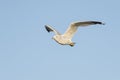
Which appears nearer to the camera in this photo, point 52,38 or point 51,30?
point 52,38

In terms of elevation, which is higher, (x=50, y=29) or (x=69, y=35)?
(x=50, y=29)

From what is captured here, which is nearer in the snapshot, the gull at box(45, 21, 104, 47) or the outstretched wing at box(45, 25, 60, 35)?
the gull at box(45, 21, 104, 47)

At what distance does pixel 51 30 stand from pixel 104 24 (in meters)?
6.82

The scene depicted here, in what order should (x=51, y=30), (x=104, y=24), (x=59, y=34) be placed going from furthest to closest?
(x=51, y=30), (x=59, y=34), (x=104, y=24)

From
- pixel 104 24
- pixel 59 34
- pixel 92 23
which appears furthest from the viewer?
pixel 59 34

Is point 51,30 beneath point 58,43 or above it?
above

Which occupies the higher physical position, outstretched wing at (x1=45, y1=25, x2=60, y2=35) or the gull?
outstretched wing at (x1=45, y1=25, x2=60, y2=35)

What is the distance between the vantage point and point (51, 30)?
29.2 meters

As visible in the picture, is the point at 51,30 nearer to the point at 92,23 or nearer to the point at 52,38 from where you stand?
the point at 52,38

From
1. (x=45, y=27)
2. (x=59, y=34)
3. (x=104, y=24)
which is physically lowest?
(x=104, y=24)

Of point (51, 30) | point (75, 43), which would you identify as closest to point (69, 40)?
point (75, 43)

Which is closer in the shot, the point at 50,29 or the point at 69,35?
the point at 69,35

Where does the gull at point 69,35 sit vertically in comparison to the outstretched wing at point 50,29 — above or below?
below

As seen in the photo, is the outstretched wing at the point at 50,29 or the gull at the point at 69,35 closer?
the gull at the point at 69,35
